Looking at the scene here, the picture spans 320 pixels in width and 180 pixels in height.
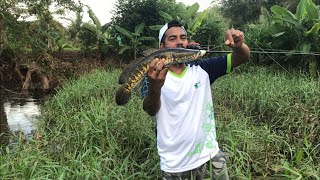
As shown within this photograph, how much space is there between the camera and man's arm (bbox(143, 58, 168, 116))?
1989 mm

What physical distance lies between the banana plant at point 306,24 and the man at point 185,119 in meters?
6.72

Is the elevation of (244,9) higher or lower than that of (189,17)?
higher

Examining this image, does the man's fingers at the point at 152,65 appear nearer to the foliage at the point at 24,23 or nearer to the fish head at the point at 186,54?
the fish head at the point at 186,54

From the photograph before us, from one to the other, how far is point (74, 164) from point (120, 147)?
768 millimetres

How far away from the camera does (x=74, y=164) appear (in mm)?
3172

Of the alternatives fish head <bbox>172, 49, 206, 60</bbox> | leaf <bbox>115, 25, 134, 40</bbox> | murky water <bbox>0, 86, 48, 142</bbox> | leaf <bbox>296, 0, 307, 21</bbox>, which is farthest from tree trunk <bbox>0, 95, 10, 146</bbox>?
leaf <bbox>296, 0, 307, 21</bbox>

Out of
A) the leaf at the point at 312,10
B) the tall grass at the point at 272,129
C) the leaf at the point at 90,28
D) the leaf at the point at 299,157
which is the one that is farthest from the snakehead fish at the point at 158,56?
the leaf at the point at 90,28

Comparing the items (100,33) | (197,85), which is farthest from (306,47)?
(100,33)

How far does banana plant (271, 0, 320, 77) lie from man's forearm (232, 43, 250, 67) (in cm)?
652

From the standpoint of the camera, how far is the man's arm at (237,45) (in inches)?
84.7

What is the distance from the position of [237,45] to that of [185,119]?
574mm

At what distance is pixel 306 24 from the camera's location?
8773mm

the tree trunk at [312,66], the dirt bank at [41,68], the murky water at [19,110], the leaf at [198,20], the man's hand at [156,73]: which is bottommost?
the murky water at [19,110]

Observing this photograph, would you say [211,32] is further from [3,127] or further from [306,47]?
[3,127]
